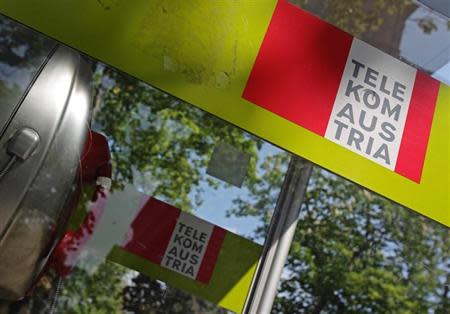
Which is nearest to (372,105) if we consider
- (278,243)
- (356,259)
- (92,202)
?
(278,243)

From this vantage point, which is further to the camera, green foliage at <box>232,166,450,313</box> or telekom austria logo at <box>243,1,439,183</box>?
green foliage at <box>232,166,450,313</box>

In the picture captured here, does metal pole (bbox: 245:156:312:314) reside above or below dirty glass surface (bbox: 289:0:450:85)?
below

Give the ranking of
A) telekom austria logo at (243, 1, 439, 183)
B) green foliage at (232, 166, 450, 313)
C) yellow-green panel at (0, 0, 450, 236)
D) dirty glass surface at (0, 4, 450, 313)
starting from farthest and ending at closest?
green foliage at (232, 166, 450, 313)
dirty glass surface at (0, 4, 450, 313)
telekom austria logo at (243, 1, 439, 183)
yellow-green panel at (0, 0, 450, 236)

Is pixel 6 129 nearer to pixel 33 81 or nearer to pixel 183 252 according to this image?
pixel 33 81

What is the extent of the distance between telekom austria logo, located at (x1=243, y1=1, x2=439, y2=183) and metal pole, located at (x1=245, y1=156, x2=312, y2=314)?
26cm

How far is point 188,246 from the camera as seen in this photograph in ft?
9.23

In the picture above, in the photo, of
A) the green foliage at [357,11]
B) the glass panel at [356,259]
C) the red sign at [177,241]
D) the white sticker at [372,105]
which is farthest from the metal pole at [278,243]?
the glass panel at [356,259]

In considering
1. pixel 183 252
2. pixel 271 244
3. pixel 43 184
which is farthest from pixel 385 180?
pixel 43 184

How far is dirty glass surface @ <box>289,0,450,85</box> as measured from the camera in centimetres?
237

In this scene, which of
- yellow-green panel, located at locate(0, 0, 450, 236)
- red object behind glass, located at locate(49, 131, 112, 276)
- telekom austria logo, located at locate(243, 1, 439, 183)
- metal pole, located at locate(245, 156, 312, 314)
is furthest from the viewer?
red object behind glass, located at locate(49, 131, 112, 276)

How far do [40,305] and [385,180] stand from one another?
3.07 meters

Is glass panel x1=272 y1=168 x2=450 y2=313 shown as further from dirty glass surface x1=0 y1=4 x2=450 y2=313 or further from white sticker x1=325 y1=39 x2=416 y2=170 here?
white sticker x1=325 y1=39 x2=416 y2=170

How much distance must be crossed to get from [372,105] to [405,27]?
623 mm

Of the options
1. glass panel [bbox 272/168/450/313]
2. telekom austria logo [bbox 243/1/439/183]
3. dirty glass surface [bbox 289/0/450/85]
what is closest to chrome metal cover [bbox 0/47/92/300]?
telekom austria logo [bbox 243/1/439/183]
